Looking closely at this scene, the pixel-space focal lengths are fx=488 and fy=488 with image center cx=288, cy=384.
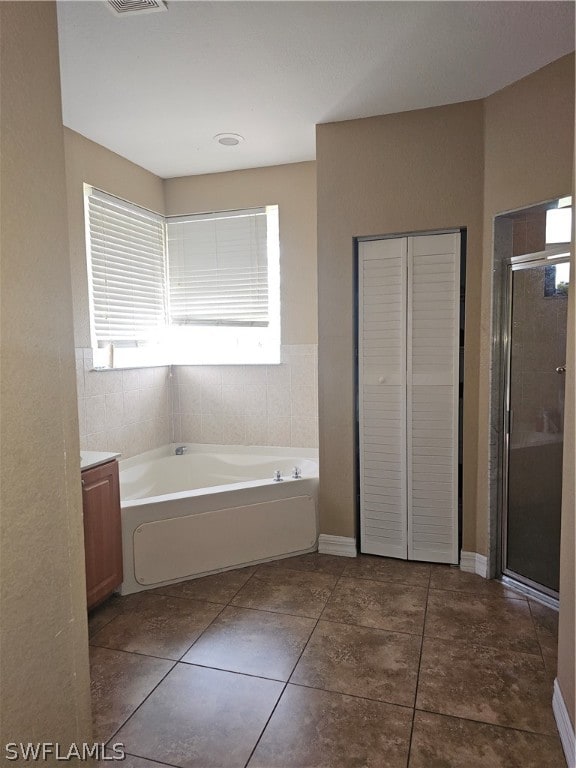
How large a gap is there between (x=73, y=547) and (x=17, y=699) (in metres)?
0.36

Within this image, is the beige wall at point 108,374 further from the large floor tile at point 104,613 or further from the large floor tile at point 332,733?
the large floor tile at point 332,733

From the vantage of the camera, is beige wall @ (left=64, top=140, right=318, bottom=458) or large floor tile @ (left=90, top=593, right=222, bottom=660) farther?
beige wall @ (left=64, top=140, right=318, bottom=458)

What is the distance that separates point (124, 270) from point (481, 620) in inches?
120

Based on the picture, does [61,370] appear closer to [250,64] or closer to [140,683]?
[140,683]

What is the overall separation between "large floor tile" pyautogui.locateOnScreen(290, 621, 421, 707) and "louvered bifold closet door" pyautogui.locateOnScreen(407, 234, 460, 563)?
31.7 inches

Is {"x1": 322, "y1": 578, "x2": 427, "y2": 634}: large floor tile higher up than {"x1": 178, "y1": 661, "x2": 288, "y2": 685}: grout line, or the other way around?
{"x1": 322, "y1": 578, "x2": 427, "y2": 634}: large floor tile

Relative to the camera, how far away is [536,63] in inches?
88.9

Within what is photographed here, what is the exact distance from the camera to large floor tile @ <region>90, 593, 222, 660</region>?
2180mm

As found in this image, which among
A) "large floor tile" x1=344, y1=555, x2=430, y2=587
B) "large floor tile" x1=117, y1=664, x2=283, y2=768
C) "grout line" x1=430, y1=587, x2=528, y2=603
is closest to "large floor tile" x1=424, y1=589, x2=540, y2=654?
"grout line" x1=430, y1=587, x2=528, y2=603

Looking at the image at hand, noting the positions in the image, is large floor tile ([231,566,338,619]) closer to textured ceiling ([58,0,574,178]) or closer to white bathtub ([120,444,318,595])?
white bathtub ([120,444,318,595])

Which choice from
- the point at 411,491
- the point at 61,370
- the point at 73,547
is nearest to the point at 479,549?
the point at 411,491

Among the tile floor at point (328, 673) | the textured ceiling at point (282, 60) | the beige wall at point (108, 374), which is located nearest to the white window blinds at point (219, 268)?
the beige wall at point (108, 374)

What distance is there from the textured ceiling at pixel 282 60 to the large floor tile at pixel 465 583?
2.61m

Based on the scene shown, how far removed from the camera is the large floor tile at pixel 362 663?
74.2 inches
